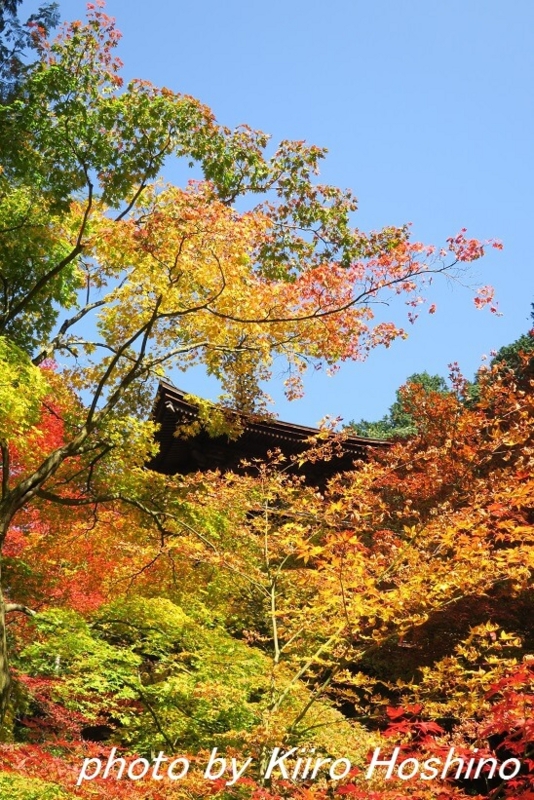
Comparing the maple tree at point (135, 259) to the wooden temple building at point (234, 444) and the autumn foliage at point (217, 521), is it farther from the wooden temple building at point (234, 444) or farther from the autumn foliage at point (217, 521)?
the wooden temple building at point (234, 444)

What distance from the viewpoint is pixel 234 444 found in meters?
13.5

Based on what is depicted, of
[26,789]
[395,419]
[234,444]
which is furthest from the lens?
[395,419]

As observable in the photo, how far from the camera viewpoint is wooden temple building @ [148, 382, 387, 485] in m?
12.5

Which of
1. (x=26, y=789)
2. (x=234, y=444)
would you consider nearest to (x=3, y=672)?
(x=26, y=789)

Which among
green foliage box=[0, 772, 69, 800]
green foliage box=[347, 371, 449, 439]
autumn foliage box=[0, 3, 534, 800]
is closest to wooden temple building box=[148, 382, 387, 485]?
autumn foliage box=[0, 3, 534, 800]

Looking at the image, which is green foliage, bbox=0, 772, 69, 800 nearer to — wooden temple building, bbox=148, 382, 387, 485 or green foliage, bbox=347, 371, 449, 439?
wooden temple building, bbox=148, 382, 387, 485

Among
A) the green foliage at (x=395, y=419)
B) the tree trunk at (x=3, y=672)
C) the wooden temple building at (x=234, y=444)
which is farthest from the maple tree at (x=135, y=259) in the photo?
the green foliage at (x=395, y=419)

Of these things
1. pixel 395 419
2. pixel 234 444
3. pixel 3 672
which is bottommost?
pixel 3 672

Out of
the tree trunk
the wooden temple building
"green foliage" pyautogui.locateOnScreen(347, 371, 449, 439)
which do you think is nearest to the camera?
the tree trunk

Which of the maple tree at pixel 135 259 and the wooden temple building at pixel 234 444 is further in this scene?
the wooden temple building at pixel 234 444

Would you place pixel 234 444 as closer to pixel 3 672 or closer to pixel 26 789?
pixel 3 672

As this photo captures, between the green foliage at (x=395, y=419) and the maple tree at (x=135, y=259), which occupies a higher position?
the green foliage at (x=395, y=419)

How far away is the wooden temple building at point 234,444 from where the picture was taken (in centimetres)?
1252

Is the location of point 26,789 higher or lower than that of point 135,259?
lower
